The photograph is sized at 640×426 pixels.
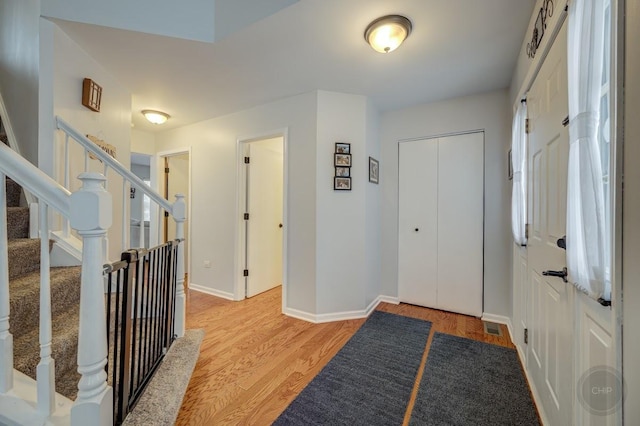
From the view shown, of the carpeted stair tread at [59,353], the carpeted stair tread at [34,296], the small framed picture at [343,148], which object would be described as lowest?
the carpeted stair tread at [59,353]

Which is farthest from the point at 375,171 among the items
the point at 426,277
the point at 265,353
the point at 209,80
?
the point at 265,353

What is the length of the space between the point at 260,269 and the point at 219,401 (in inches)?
78.9

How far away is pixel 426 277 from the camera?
2910 millimetres

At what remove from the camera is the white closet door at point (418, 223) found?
9.42 ft

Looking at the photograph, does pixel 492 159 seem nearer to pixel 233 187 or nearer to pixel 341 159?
pixel 341 159

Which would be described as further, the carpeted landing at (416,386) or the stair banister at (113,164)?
the stair banister at (113,164)

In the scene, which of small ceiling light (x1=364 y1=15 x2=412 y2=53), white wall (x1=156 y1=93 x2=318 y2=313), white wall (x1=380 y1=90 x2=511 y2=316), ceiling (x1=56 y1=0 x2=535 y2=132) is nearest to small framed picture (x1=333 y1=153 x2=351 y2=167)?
white wall (x1=156 y1=93 x2=318 y2=313)

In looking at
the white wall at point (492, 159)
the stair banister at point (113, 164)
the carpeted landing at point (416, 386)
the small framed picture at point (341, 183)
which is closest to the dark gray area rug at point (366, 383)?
the carpeted landing at point (416, 386)

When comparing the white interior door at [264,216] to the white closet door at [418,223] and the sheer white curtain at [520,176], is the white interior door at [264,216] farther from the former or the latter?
the sheer white curtain at [520,176]

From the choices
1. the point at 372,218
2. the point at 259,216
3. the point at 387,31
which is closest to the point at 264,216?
the point at 259,216

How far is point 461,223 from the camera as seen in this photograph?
8.94 feet

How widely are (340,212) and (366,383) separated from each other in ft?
5.00

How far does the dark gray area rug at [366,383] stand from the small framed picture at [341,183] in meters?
1.41

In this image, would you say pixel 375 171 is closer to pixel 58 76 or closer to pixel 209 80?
pixel 209 80
